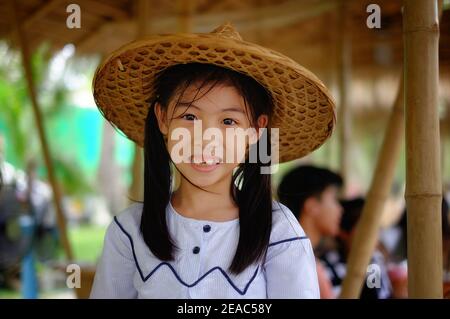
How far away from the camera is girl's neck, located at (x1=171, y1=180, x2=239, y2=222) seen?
1.27 m

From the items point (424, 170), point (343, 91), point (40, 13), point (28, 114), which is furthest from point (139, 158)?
point (28, 114)

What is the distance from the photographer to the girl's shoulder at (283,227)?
123 centimetres

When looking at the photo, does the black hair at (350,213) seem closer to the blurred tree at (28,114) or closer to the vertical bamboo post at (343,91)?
the vertical bamboo post at (343,91)

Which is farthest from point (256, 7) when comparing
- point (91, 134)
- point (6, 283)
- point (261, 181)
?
point (91, 134)

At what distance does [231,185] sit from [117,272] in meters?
0.28

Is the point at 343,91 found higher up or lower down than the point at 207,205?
higher up

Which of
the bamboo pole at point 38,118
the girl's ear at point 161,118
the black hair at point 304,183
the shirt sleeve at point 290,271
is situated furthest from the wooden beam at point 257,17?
the shirt sleeve at point 290,271

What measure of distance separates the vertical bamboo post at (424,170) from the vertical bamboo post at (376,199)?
1.04ft

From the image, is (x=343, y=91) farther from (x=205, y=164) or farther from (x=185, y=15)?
(x=205, y=164)

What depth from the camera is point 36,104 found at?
347 centimetres

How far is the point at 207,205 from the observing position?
4.20ft

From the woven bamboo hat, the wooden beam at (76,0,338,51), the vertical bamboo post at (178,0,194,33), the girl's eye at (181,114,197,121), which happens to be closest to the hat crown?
the woven bamboo hat

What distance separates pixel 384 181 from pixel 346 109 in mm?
2623

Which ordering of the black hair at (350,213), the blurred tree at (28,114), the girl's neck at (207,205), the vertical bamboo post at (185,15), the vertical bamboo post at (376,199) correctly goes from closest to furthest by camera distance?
1. the girl's neck at (207,205)
2. the vertical bamboo post at (376,199)
3. the vertical bamboo post at (185,15)
4. the black hair at (350,213)
5. the blurred tree at (28,114)
